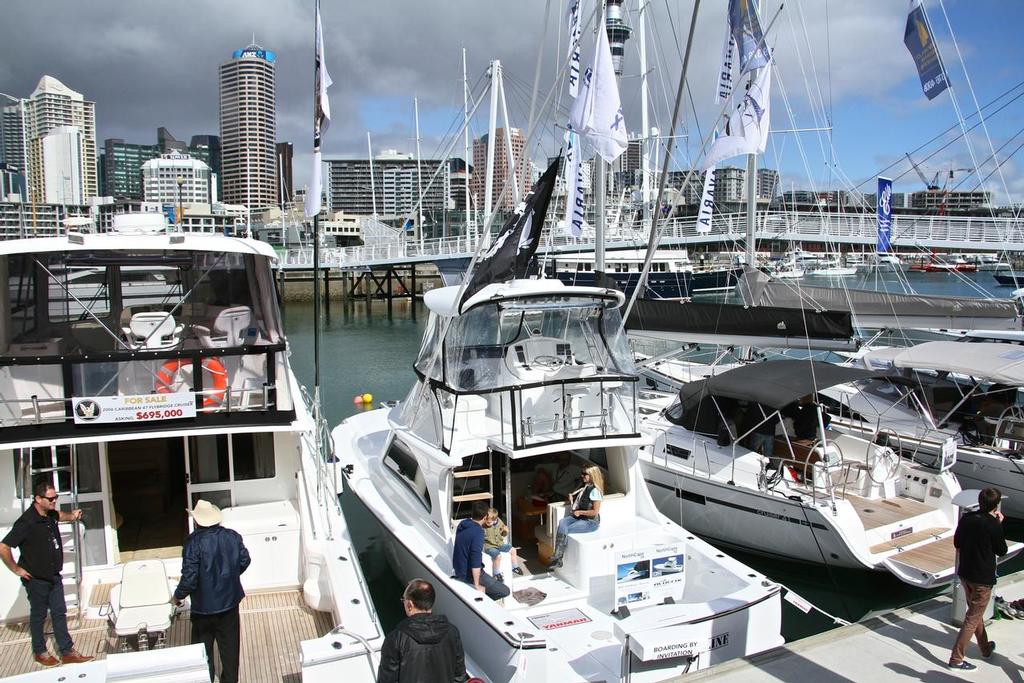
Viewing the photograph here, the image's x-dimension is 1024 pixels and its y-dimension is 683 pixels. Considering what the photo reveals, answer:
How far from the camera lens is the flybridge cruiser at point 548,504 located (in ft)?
24.0

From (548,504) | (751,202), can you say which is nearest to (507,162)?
(751,202)

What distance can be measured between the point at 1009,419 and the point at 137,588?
13673mm

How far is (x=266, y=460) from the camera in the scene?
851 centimetres

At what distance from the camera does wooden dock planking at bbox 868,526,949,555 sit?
34.4 ft

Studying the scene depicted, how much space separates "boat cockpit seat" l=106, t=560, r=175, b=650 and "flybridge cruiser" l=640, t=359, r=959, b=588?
26.2 feet

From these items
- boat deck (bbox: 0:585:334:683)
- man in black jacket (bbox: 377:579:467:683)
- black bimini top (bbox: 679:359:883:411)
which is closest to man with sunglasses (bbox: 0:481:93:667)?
boat deck (bbox: 0:585:334:683)

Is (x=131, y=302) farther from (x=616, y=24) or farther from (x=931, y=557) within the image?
(x=616, y=24)

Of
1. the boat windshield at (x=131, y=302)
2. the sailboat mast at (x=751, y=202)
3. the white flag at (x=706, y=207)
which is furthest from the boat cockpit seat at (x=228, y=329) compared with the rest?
the white flag at (x=706, y=207)

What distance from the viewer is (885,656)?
6590 mm

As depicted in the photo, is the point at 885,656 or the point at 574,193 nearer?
the point at 885,656

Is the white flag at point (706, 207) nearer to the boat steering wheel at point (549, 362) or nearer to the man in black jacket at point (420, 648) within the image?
the boat steering wheel at point (549, 362)

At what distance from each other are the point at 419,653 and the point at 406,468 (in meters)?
5.89

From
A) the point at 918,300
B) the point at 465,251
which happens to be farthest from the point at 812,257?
the point at 918,300

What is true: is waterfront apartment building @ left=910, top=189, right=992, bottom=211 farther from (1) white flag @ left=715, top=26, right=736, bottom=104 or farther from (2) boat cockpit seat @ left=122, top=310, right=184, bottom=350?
(2) boat cockpit seat @ left=122, top=310, right=184, bottom=350
